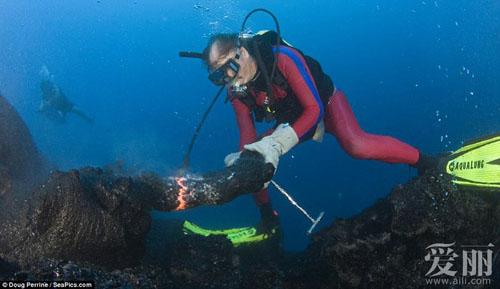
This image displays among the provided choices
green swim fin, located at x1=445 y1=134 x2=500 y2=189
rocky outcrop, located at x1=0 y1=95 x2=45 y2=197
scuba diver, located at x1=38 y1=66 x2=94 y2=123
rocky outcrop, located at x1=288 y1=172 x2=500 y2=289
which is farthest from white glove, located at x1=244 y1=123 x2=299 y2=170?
scuba diver, located at x1=38 y1=66 x2=94 y2=123

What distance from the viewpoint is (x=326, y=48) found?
46719mm

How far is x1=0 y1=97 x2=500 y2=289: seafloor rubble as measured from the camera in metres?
3.26

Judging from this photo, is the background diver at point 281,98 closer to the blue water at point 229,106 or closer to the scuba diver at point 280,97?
the scuba diver at point 280,97

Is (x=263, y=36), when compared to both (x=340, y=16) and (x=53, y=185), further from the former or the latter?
(x=340, y=16)

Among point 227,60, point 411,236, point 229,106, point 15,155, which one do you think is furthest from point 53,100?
point 229,106

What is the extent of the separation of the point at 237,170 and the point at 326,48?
46.0 meters

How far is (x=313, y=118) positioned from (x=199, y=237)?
2131 mm

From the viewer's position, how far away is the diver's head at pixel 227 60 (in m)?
4.81

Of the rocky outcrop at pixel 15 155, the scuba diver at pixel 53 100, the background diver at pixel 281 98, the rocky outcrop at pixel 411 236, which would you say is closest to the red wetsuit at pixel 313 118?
the background diver at pixel 281 98

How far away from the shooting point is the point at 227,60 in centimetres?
479

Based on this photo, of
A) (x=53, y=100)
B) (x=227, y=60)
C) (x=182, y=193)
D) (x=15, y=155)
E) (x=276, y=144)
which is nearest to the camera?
(x=182, y=193)

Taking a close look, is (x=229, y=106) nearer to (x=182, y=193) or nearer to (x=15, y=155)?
(x=15, y=155)

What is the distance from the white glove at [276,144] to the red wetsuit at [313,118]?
0.15 metres

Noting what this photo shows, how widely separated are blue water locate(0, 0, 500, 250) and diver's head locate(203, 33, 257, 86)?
1511 mm
